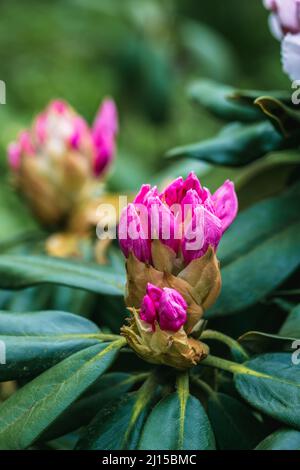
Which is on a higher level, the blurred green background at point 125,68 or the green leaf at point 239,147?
the blurred green background at point 125,68

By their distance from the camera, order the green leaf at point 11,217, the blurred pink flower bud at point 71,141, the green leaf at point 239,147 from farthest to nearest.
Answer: the green leaf at point 11,217
the blurred pink flower bud at point 71,141
the green leaf at point 239,147

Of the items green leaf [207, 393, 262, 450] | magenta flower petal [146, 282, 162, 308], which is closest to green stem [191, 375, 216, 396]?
green leaf [207, 393, 262, 450]

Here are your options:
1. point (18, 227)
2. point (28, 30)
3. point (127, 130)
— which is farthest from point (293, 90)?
point (28, 30)

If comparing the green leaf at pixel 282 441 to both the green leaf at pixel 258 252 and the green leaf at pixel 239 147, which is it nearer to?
the green leaf at pixel 258 252

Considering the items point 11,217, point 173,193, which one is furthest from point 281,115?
point 11,217

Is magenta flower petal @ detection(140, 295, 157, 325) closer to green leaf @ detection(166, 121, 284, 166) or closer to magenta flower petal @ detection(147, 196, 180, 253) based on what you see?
magenta flower petal @ detection(147, 196, 180, 253)

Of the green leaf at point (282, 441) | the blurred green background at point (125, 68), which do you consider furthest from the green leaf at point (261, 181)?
the blurred green background at point (125, 68)
